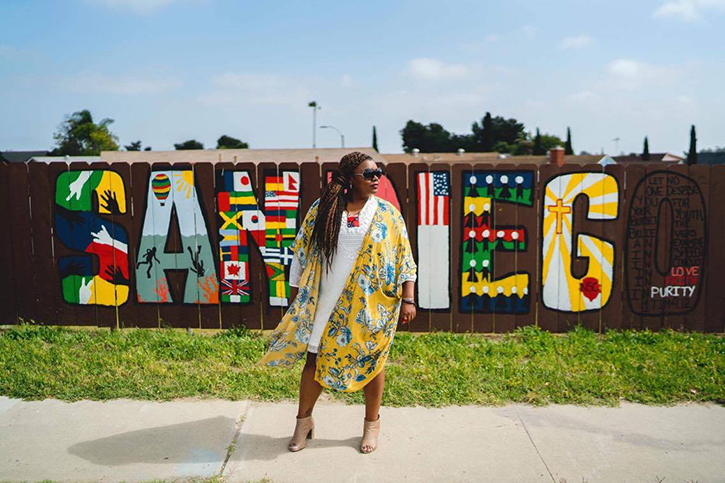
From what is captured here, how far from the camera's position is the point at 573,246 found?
6180mm

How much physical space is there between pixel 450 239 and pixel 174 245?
2981mm

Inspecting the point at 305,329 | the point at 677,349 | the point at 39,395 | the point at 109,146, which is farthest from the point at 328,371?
the point at 109,146

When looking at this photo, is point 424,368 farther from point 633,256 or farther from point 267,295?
point 633,256

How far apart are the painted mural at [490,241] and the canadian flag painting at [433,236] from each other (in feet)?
0.62

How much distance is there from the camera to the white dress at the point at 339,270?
11.4 ft

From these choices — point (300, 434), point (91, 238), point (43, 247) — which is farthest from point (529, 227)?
point (43, 247)

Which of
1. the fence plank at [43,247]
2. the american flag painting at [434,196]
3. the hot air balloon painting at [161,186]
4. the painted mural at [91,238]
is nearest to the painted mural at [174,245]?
the hot air balloon painting at [161,186]

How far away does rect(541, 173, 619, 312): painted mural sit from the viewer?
20.1 ft

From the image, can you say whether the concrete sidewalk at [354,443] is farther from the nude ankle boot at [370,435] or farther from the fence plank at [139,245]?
the fence plank at [139,245]

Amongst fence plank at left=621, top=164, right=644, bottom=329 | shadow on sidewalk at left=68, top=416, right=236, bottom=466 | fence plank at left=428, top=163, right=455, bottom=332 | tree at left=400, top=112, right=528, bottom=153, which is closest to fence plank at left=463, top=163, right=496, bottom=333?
fence plank at left=428, top=163, right=455, bottom=332

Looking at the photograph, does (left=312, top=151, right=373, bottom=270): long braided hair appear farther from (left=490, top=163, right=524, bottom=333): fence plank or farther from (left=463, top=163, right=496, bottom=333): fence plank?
(left=490, top=163, right=524, bottom=333): fence plank

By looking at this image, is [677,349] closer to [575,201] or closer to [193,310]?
[575,201]

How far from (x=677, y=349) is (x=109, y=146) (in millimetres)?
79216

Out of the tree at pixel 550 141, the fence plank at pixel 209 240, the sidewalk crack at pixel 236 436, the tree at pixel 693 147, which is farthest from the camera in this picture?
the tree at pixel 550 141
